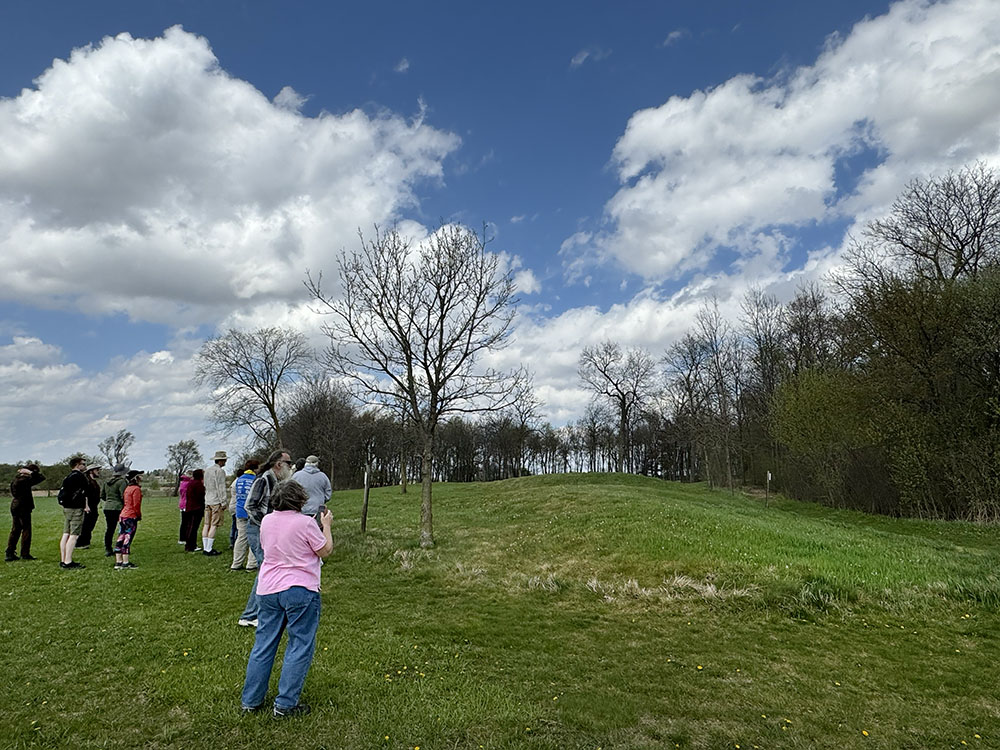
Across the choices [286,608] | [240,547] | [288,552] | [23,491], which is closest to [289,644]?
[286,608]

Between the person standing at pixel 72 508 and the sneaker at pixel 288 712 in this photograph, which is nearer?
the sneaker at pixel 288 712

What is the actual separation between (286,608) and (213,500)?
9175 mm

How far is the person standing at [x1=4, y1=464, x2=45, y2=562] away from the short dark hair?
8.15 meters

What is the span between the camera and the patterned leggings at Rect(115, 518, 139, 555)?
10258 mm

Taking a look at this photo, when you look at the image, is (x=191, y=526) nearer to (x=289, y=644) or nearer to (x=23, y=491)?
(x=23, y=491)

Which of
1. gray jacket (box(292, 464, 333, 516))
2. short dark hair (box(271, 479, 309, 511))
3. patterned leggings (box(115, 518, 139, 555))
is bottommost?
patterned leggings (box(115, 518, 139, 555))

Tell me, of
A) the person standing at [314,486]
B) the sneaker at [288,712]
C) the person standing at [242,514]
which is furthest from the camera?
the person standing at [242,514]

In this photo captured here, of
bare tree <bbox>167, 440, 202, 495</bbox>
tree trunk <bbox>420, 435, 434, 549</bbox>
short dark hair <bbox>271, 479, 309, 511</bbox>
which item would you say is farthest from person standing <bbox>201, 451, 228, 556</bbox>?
bare tree <bbox>167, 440, 202, 495</bbox>

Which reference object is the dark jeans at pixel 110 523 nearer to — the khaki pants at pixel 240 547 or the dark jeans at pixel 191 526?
the dark jeans at pixel 191 526

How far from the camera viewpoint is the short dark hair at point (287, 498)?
4.44 meters

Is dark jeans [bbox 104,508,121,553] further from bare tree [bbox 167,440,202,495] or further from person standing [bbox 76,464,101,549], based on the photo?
bare tree [bbox 167,440,202,495]

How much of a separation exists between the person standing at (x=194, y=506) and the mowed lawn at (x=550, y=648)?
18.8 inches

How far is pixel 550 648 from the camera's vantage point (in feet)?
20.7

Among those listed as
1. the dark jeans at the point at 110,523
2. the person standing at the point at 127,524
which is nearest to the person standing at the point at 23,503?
the dark jeans at the point at 110,523
